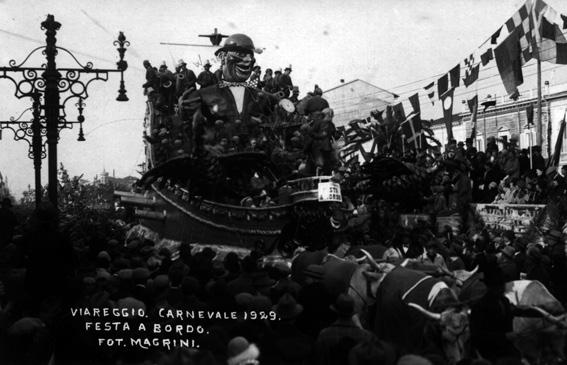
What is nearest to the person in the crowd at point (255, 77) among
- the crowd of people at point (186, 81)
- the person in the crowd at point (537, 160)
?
the crowd of people at point (186, 81)

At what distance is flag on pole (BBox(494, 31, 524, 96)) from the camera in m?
20.0

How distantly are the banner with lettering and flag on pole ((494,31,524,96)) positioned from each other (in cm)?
451

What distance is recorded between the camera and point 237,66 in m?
21.9

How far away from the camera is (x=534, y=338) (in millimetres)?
6121

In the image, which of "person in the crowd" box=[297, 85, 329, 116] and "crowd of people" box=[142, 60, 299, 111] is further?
"crowd of people" box=[142, 60, 299, 111]

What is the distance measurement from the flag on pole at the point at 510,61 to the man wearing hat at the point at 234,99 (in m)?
6.95

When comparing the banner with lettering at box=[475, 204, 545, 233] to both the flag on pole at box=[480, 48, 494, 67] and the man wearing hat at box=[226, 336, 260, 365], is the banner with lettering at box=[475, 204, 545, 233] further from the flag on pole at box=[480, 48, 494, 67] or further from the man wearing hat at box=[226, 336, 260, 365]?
the man wearing hat at box=[226, 336, 260, 365]

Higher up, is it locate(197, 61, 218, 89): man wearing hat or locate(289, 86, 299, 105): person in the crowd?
locate(197, 61, 218, 89): man wearing hat

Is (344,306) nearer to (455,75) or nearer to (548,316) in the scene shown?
(548,316)

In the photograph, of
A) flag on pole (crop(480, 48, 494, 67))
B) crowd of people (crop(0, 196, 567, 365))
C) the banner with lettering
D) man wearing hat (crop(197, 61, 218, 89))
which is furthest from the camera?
man wearing hat (crop(197, 61, 218, 89))

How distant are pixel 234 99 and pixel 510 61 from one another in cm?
805

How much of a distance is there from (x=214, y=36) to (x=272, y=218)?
12.8m

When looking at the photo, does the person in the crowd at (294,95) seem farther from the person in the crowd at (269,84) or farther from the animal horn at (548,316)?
the animal horn at (548,316)

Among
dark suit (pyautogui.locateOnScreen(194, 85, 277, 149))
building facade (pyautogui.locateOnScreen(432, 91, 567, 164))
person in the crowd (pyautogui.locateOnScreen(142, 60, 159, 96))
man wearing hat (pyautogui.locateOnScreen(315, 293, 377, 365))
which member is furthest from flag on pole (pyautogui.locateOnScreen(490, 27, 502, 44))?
building facade (pyautogui.locateOnScreen(432, 91, 567, 164))
